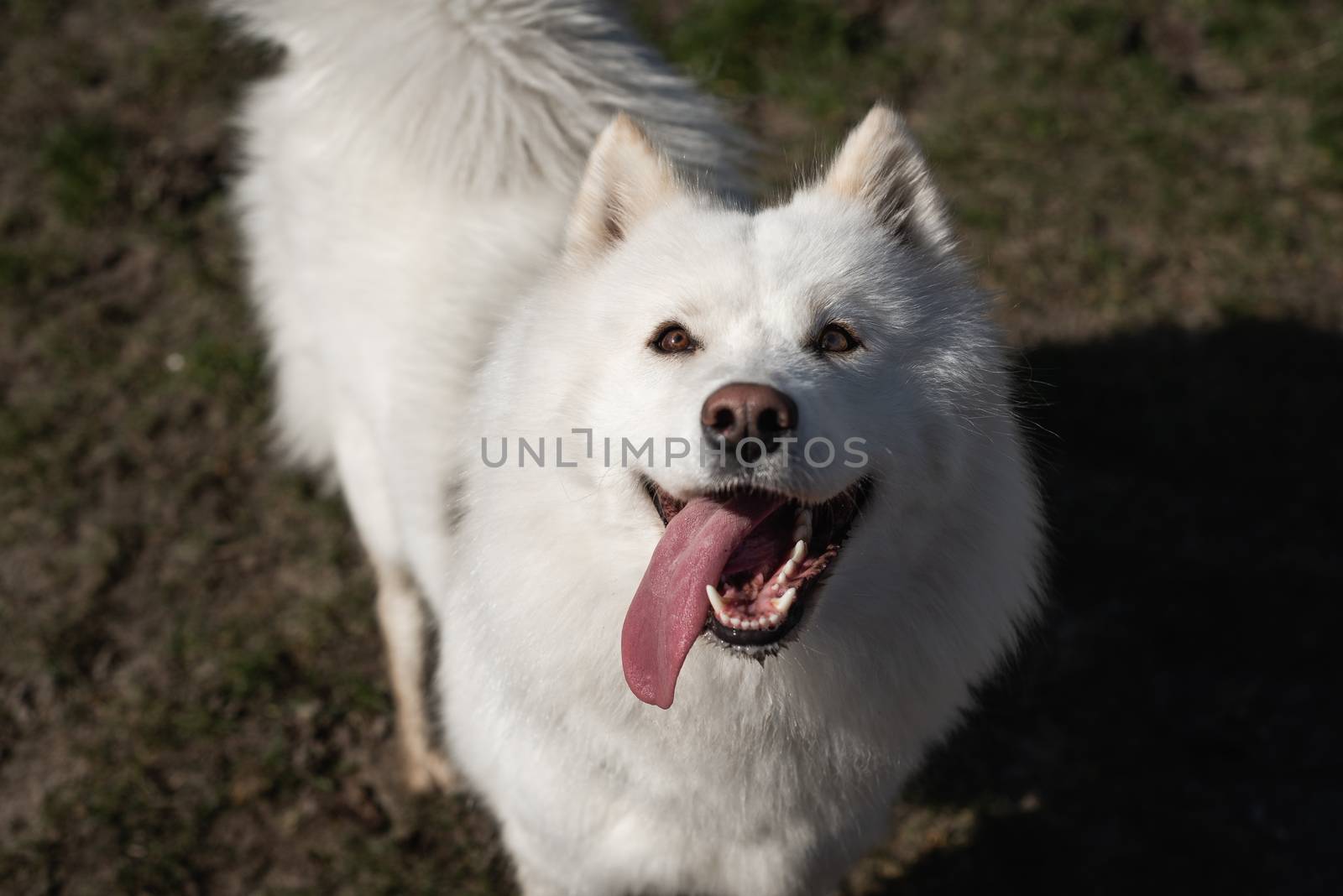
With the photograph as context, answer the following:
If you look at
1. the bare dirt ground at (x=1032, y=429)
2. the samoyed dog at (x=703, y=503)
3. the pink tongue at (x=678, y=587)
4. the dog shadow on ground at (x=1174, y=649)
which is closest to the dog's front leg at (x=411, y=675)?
the bare dirt ground at (x=1032, y=429)

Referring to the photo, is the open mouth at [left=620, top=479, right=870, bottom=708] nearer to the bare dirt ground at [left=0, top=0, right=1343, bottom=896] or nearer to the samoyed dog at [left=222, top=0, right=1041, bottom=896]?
the samoyed dog at [left=222, top=0, right=1041, bottom=896]

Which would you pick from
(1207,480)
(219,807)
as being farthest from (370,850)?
(1207,480)

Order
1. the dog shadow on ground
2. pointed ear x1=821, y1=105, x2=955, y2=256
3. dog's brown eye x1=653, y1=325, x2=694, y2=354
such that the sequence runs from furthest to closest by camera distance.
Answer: the dog shadow on ground < pointed ear x1=821, y1=105, x2=955, y2=256 < dog's brown eye x1=653, y1=325, x2=694, y2=354

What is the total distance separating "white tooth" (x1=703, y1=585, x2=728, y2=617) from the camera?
1.70 metres

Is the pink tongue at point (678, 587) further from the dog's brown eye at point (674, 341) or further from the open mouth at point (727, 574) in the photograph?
the dog's brown eye at point (674, 341)

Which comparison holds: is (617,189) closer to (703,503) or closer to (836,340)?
(836,340)

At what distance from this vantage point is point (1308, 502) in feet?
12.5

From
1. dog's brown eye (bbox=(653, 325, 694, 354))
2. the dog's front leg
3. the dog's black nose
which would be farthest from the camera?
the dog's front leg

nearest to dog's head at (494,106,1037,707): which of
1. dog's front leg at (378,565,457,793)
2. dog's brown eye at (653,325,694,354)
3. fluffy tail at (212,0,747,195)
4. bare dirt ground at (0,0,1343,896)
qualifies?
dog's brown eye at (653,325,694,354)

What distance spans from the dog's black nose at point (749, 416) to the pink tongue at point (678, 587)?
0.51 feet

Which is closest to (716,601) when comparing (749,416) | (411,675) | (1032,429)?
(749,416)

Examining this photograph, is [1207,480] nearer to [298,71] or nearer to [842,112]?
[842,112]

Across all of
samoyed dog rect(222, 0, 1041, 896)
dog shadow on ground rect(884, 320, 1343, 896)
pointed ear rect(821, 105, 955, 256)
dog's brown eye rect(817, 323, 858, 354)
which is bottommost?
dog shadow on ground rect(884, 320, 1343, 896)

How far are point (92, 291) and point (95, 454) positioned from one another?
2.64 ft
